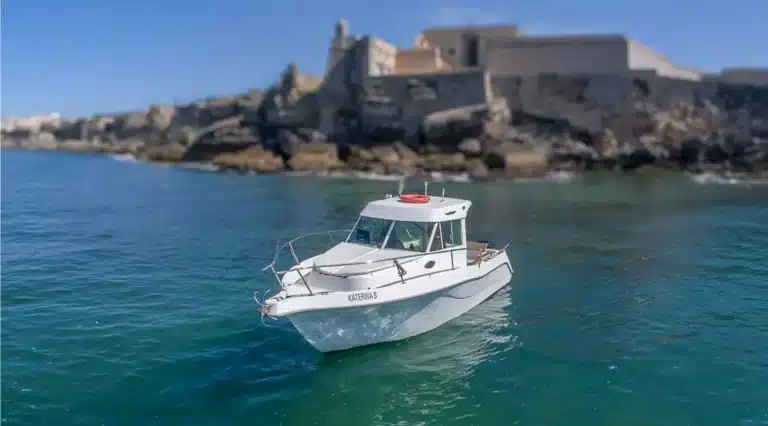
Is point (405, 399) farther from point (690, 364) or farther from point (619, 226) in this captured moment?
point (619, 226)

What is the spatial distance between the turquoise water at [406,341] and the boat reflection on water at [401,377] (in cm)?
4

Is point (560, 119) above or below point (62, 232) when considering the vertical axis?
above

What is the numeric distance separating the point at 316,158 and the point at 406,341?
40585mm

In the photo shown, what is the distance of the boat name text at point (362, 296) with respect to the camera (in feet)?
36.9

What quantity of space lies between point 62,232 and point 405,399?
19.3m

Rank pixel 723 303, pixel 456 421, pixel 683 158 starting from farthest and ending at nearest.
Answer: pixel 683 158 < pixel 723 303 < pixel 456 421

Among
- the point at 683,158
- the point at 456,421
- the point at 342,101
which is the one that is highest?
the point at 342,101

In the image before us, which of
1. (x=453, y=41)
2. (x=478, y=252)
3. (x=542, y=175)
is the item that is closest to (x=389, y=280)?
(x=478, y=252)

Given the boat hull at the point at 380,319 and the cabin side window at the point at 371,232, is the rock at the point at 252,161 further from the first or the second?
the boat hull at the point at 380,319

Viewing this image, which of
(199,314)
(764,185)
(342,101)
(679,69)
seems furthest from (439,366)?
(679,69)

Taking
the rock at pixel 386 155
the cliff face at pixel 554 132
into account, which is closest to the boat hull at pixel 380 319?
the cliff face at pixel 554 132

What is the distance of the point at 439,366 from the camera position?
37.7 feet

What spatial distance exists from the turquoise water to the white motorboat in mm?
420

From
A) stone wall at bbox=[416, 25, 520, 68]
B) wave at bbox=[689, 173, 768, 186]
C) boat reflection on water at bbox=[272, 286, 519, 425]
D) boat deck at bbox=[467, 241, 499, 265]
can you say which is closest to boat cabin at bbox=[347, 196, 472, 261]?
boat deck at bbox=[467, 241, 499, 265]
